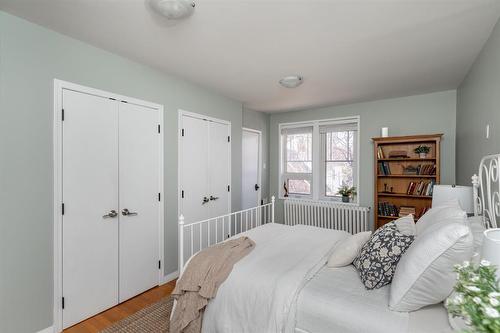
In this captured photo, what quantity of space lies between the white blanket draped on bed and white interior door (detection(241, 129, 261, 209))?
2.65 meters

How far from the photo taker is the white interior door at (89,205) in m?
2.23

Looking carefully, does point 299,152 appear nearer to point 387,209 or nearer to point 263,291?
point 387,209

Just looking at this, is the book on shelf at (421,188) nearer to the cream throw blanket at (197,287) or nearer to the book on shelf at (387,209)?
the book on shelf at (387,209)

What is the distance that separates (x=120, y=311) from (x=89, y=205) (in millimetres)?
1078

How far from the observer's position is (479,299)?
0.63 m

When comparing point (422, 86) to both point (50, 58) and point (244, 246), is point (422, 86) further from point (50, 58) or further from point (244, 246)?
point (50, 58)

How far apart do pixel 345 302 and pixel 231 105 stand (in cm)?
332

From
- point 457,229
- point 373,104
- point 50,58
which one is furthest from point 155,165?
point 373,104

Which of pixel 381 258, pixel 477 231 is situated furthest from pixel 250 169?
pixel 477 231

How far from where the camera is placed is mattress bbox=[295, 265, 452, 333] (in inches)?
49.4

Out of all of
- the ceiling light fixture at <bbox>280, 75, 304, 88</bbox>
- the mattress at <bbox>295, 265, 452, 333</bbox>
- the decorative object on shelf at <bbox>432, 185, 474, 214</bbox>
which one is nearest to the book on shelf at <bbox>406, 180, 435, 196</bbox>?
the decorative object on shelf at <bbox>432, 185, 474, 214</bbox>

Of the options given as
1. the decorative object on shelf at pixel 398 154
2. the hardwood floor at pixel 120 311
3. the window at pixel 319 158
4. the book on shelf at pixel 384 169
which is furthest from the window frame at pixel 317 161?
the hardwood floor at pixel 120 311

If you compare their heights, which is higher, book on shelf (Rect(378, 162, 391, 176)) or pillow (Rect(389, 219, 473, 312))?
book on shelf (Rect(378, 162, 391, 176))

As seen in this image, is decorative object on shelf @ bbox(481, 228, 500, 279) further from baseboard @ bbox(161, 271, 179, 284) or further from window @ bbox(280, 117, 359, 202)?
window @ bbox(280, 117, 359, 202)
